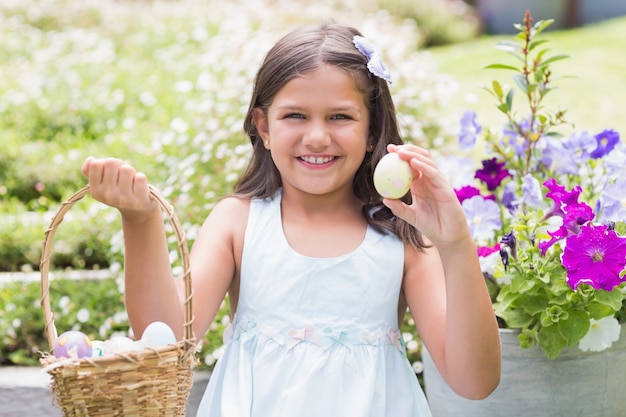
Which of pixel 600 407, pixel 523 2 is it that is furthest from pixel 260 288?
pixel 523 2

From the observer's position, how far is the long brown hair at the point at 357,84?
2.13m

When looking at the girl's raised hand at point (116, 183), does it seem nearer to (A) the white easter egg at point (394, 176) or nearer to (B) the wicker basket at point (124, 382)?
(B) the wicker basket at point (124, 382)

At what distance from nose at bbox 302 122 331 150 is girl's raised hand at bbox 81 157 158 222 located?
0.46 meters

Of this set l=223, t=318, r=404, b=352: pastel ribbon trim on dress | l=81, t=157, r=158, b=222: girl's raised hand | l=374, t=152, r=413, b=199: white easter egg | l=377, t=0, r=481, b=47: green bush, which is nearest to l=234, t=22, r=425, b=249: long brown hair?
l=223, t=318, r=404, b=352: pastel ribbon trim on dress

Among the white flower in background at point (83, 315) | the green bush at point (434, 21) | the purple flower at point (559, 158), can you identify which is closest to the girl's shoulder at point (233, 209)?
the purple flower at point (559, 158)

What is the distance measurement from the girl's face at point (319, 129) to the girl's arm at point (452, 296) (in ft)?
0.83

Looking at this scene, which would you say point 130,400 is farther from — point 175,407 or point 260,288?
point 260,288

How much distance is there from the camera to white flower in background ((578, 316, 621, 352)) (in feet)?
7.83

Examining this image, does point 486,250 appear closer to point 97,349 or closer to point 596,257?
point 596,257

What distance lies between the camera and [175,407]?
1678mm

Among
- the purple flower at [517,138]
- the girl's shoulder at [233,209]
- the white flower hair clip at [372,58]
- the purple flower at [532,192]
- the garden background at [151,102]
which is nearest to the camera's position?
the white flower hair clip at [372,58]

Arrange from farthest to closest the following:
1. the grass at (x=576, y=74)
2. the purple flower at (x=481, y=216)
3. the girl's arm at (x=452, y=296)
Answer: the grass at (x=576, y=74) < the purple flower at (x=481, y=216) < the girl's arm at (x=452, y=296)

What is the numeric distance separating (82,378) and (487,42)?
960cm

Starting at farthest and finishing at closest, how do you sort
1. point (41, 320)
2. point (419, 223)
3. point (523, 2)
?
point (523, 2), point (41, 320), point (419, 223)
